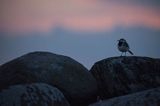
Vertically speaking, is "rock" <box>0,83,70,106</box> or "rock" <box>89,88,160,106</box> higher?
"rock" <box>0,83,70,106</box>

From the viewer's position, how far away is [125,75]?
9016mm

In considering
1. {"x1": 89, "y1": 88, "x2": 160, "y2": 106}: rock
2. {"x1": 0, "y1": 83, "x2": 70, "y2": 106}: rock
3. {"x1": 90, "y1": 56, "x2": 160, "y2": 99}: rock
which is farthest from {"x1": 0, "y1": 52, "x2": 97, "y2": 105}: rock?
{"x1": 89, "y1": 88, "x2": 160, "y2": 106}: rock

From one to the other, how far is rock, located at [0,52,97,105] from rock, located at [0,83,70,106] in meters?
1.15

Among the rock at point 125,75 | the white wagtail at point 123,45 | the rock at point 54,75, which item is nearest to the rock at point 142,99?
the rock at point 54,75

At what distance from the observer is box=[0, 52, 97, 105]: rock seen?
785 centimetres

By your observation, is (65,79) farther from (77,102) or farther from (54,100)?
(54,100)

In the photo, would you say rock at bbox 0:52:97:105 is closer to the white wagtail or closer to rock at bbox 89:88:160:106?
rock at bbox 89:88:160:106

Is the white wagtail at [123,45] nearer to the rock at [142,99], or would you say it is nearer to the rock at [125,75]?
the rock at [125,75]

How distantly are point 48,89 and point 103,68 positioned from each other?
2.83 m

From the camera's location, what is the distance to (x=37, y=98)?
6.42 meters

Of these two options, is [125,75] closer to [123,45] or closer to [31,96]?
[31,96]

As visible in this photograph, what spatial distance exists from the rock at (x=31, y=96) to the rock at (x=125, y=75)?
249 centimetres

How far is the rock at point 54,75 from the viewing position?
309 inches

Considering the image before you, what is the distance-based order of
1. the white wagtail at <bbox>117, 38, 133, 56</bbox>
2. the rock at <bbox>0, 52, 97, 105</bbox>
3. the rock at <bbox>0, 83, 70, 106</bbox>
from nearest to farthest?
1. the rock at <bbox>0, 83, 70, 106</bbox>
2. the rock at <bbox>0, 52, 97, 105</bbox>
3. the white wagtail at <bbox>117, 38, 133, 56</bbox>
